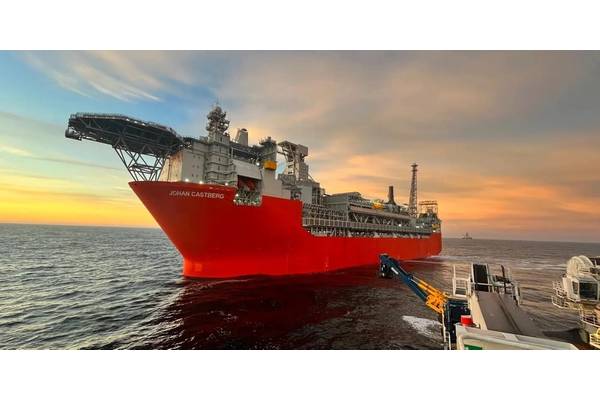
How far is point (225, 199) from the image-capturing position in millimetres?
14359

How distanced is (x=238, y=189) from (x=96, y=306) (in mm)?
9391

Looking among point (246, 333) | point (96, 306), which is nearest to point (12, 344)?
point (96, 306)

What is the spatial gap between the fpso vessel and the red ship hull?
0.19 feet

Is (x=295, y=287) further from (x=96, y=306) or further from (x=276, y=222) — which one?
(x=96, y=306)

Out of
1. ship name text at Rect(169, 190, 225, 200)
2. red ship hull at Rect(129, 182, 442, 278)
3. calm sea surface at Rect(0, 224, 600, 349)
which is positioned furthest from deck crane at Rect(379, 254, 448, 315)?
ship name text at Rect(169, 190, 225, 200)

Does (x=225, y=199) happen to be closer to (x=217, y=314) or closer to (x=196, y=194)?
(x=196, y=194)

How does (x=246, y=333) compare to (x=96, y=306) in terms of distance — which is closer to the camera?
(x=246, y=333)

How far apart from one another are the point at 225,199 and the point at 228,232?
7.02 ft

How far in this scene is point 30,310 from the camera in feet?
32.9

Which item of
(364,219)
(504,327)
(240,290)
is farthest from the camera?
(364,219)

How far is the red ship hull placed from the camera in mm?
13750

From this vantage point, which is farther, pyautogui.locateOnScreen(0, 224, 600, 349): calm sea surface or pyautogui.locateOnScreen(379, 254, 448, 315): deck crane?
pyautogui.locateOnScreen(379, 254, 448, 315): deck crane

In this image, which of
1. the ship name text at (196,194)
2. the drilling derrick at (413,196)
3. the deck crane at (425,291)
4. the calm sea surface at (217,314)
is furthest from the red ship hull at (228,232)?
the drilling derrick at (413,196)

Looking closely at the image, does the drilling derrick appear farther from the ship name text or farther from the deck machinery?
the ship name text
